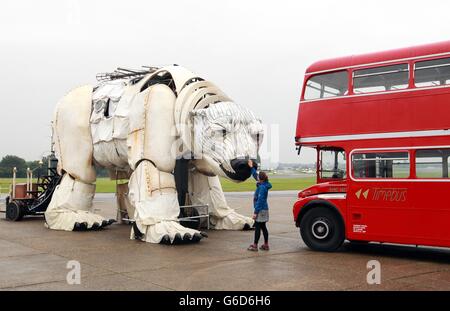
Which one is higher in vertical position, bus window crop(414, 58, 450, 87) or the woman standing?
bus window crop(414, 58, 450, 87)

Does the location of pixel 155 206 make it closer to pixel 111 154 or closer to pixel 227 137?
pixel 227 137

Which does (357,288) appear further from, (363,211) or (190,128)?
(190,128)

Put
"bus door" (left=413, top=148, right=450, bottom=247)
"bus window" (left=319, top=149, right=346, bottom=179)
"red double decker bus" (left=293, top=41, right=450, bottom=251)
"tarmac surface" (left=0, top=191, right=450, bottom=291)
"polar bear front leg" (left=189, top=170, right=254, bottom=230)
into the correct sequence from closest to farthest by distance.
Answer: "tarmac surface" (left=0, top=191, right=450, bottom=291), "bus door" (left=413, top=148, right=450, bottom=247), "red double decker bus" (left=293, top=41, right=450, bottom=251), "bus window" (left=319, top=149, right=346, bottom=179), "polar bear front leg" (left=189, top=170, right=254, bottom=230)

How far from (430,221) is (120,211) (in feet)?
27.6

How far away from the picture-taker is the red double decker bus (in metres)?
8.18

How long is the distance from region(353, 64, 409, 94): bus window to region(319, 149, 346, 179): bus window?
51.6 inches

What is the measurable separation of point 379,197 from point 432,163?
1.04 metres

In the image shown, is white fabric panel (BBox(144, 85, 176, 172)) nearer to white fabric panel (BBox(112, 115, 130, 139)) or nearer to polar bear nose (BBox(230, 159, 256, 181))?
white fabric panel (BBox(112, 115, 130, 139))

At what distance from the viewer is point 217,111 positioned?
9.89 m

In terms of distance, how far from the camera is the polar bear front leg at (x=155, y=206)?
977cm

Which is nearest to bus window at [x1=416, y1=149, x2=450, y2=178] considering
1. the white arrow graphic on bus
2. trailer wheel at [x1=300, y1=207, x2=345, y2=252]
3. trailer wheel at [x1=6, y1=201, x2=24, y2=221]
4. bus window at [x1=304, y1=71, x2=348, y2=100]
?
the white arrow graphic on bus

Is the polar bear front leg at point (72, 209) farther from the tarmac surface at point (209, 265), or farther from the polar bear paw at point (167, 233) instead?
the polar bear paw at point (167, 233)

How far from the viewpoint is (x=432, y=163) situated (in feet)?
27.1

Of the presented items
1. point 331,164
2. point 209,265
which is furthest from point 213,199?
point 209,265
